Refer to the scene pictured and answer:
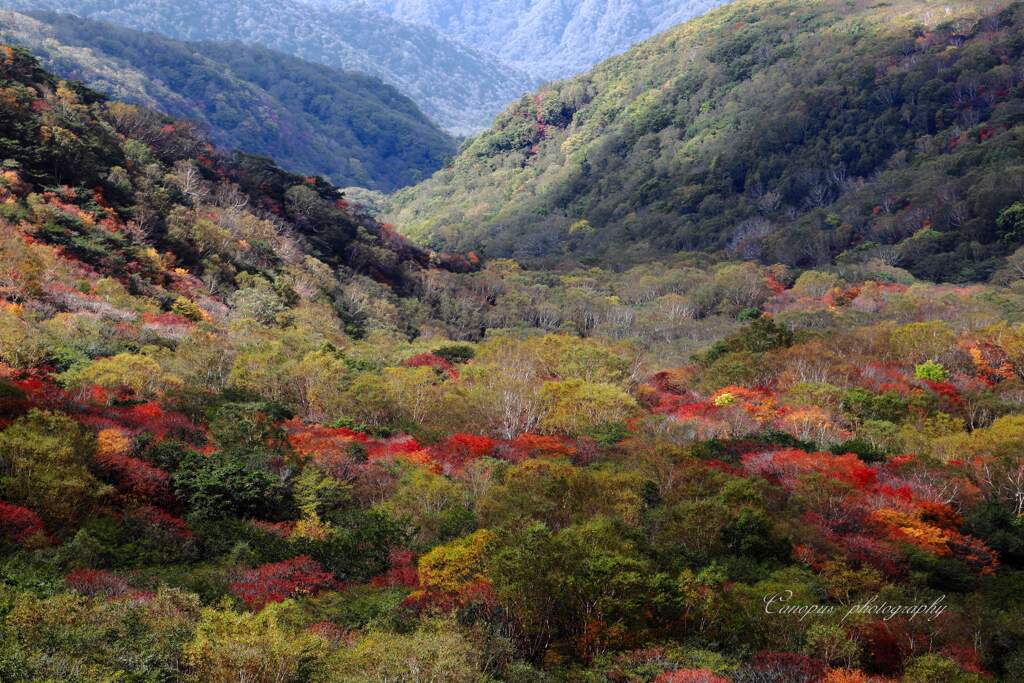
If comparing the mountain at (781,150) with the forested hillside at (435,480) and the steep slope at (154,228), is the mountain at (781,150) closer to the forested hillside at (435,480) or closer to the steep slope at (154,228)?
the forested hillside at (435,480)

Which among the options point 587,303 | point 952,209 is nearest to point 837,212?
point 952,209

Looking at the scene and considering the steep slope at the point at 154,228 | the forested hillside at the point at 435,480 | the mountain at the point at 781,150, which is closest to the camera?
the forested hillside at the point at 435,480

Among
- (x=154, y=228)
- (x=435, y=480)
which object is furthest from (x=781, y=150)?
(x=435, y=480)

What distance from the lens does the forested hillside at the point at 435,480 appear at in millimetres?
16625

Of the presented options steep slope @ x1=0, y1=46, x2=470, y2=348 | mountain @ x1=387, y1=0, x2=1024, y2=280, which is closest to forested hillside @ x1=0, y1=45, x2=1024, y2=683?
steep slope @ x1=0, y1=46, x2=470, y2=348

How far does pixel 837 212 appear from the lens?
370ft

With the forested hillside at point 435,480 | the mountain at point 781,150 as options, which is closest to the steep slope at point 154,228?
the forested hillside at point 435,480

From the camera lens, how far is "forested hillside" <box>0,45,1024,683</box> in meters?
16.6

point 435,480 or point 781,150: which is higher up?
point 781,150

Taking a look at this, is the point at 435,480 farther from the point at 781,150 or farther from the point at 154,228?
the point at 781,150

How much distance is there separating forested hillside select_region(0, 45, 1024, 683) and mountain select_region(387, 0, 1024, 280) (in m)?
39.8

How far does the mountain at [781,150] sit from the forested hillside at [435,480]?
39.8 metres

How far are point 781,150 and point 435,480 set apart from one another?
119m

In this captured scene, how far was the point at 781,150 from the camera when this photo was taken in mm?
131750
